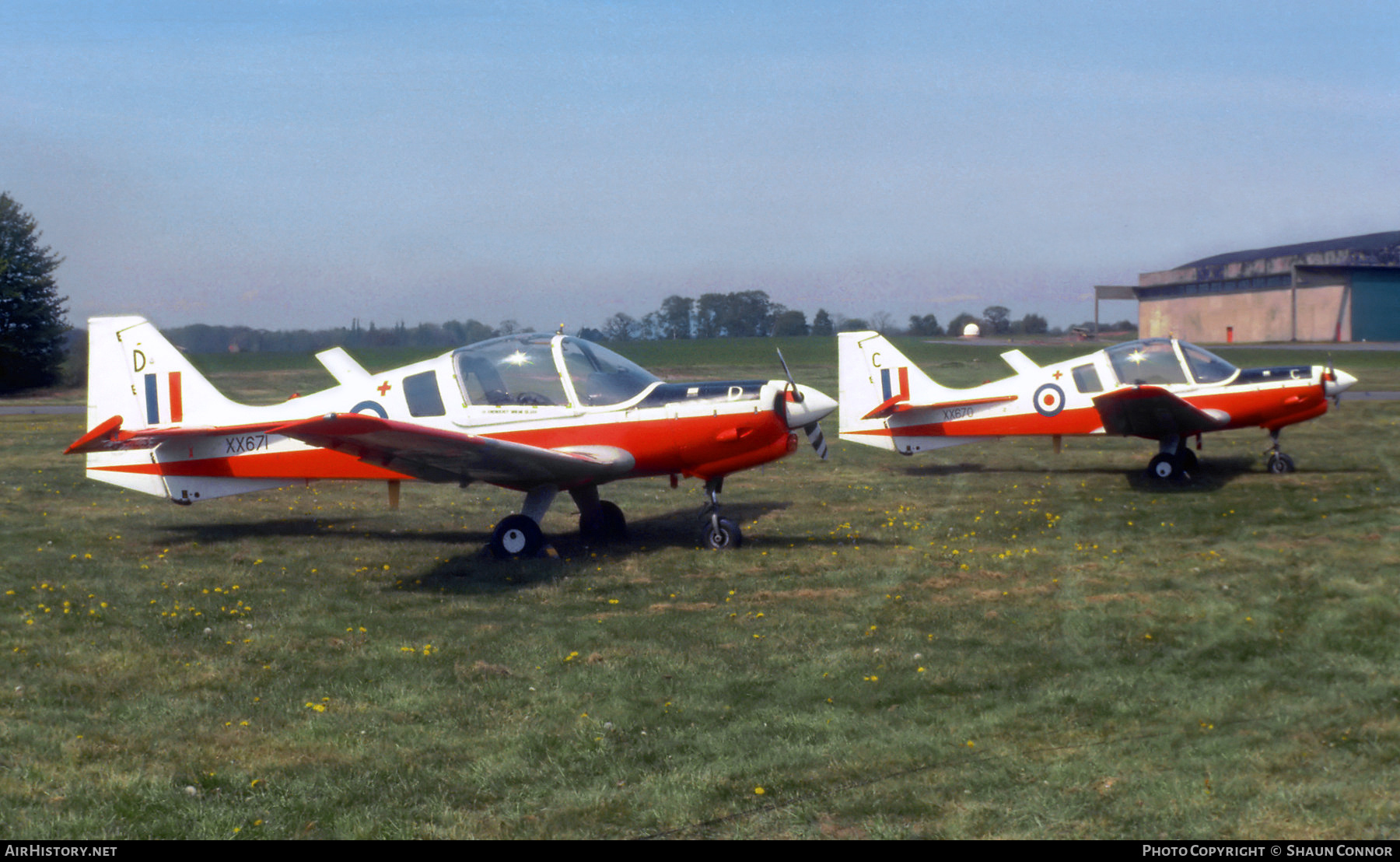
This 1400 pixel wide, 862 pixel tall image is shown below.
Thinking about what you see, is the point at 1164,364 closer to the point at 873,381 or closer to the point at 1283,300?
the point at 873,381

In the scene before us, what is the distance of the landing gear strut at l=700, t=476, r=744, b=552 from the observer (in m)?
10.2

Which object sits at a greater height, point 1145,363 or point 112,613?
point 1145,363

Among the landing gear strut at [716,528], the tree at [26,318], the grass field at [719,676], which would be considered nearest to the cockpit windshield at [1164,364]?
the grass field at [719,676]

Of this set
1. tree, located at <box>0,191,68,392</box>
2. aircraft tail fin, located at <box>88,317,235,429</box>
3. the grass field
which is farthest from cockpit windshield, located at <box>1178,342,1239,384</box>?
tree, located at <box>0,191,68,392</box>

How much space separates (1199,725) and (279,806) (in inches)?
169

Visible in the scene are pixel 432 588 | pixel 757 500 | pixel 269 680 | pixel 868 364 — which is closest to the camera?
pixel 269 680

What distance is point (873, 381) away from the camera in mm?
15891

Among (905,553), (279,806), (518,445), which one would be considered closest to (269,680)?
(279,806)

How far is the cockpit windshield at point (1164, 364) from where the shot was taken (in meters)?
14.9

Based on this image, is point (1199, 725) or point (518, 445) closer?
point (1199, 725)

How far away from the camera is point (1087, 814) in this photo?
4.06 metres

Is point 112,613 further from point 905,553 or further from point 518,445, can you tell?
point 905,553

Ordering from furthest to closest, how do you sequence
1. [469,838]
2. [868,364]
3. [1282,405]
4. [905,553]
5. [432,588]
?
[868,364] < [1282,405] < [905,553] < [432,588] < [469,838]

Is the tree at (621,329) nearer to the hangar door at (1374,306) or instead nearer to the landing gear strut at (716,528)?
the landing gear strut at (716,528)
